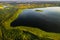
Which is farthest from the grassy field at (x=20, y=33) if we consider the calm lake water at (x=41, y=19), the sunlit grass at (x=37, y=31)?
the calm lake water at (x=41, y=19)

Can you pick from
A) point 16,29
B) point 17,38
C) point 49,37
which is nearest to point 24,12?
point 16,29

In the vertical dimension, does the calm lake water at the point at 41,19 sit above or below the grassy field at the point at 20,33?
above

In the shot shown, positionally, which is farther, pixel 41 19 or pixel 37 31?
pixel 41 19

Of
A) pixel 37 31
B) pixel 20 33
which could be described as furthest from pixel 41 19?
pixel 20 33

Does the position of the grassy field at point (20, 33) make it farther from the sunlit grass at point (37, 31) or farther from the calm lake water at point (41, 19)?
the calm lake water at point (41, 19)

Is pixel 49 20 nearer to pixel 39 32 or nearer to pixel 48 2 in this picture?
pixel 39 32

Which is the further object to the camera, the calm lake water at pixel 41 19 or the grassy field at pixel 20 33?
the calm lake water at pixel 41 19

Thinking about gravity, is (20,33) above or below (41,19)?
below

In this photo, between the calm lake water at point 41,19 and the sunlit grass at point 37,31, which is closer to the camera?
the sunlit grass at point 37,31

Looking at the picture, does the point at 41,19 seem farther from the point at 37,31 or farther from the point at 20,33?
the point at 20,33

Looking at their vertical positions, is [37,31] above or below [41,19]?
below
